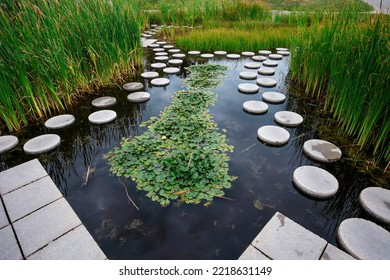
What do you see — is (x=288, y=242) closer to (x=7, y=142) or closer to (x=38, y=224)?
(x=38, y=224)

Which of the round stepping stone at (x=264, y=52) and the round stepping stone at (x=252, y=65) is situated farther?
the round stepping stone at (x=264, y=52)

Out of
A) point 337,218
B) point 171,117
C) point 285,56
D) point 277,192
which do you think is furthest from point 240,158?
point 285,56

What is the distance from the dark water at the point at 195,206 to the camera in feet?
A: 5.16

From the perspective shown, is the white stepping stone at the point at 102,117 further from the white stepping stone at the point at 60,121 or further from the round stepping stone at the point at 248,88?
the round stepping stone at the point at 248,88

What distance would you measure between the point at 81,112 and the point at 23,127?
723mm

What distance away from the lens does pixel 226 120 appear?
3086 mm

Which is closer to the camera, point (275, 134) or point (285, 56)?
point (275, 134)

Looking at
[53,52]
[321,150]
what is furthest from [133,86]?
[321,150]

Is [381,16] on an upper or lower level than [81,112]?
upper

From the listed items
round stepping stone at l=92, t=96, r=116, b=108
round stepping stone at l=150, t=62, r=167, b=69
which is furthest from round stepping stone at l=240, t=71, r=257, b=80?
round stepping stone at l=92, t=96, r=116, b=108

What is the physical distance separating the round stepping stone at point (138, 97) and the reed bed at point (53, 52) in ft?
2.49

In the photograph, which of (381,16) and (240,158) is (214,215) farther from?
(381,16)

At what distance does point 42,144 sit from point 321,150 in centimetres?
307

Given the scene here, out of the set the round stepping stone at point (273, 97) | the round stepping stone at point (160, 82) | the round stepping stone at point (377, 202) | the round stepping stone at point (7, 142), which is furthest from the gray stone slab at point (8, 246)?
the round stepping stone at point (273, 97)
